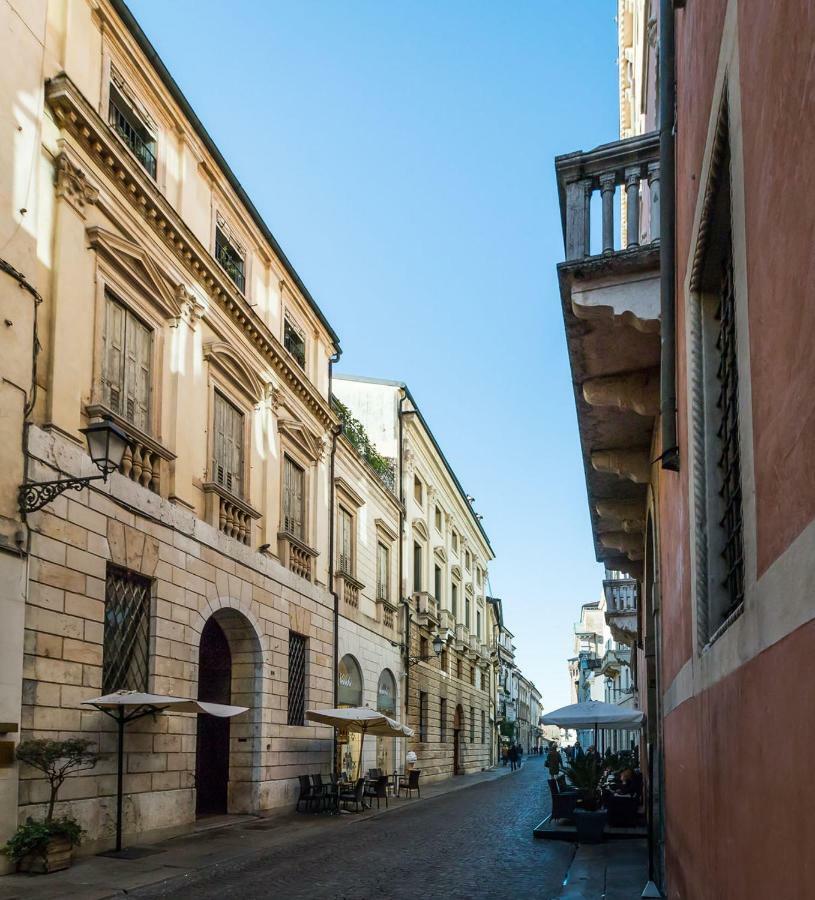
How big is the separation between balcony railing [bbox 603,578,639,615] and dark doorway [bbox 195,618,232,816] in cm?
1227

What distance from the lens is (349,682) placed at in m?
26.1

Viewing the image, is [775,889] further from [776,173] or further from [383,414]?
[383,414]

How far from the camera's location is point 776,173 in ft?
9.41

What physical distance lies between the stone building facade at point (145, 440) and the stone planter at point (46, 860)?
0.54 m

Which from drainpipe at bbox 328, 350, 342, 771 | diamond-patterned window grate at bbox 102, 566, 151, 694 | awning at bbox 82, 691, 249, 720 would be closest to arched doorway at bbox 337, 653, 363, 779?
drainpipe at bbox 328, 350, 342, 771

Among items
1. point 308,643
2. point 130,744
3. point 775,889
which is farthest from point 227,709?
point 775,889

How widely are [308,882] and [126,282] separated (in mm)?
8347

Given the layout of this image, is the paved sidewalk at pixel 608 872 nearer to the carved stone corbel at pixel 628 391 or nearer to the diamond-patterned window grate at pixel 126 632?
the carved stone corbel at pixel 628 391

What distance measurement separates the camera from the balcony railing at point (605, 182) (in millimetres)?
8086

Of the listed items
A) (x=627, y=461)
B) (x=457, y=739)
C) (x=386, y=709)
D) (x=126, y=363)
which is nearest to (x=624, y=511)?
(x=627, y=461)

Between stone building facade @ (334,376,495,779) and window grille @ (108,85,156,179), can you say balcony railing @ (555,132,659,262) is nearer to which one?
window grille @ (108,85,156,179)

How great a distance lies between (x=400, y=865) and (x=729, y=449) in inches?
394

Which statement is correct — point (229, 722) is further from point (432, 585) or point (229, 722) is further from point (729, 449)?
point (432, 585)

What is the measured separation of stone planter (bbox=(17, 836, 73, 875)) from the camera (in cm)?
1120
